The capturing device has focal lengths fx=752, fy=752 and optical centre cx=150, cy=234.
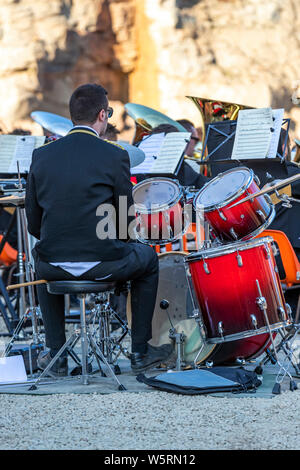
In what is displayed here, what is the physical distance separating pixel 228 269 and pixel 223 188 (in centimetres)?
43

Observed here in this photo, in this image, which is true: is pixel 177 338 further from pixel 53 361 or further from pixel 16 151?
pixel 16 151

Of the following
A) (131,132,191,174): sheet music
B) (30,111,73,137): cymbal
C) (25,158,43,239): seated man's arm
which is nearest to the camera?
(25,158,43,239): seated man's arm

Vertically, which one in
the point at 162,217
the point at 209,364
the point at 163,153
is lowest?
the point at 209,364

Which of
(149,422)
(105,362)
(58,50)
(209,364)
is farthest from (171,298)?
(58,50)

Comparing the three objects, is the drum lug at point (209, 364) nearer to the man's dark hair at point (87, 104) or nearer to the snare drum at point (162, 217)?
the snare drum at point (162, 217)

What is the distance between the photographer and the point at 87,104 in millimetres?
3814

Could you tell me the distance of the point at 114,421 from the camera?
2977 millimetres

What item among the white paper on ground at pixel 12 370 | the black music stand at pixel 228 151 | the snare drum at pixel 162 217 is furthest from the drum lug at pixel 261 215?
the white paper on ground at pixel 12 370

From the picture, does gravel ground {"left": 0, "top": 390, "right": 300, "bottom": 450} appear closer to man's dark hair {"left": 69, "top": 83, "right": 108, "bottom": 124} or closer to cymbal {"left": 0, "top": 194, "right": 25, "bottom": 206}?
cymbal {"left": 0, "top": 194, "right": 25, "bottom": 206}

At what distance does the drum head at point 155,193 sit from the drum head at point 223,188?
0.19 meters

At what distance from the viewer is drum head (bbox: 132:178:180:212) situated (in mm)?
4113

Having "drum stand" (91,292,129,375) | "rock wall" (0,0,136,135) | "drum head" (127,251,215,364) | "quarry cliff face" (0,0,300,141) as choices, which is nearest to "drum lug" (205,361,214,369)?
"drum head" (127,251,215,364)

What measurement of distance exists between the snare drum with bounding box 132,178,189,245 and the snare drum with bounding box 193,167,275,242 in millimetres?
214
